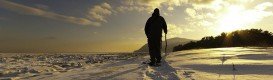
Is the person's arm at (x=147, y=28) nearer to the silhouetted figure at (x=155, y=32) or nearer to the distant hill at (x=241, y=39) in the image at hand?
the silhouetted figure at (x=155, y=32)

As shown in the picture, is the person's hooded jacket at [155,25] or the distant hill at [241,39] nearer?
the person's hooded jacket at [155,25]

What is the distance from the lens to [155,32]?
12.2m

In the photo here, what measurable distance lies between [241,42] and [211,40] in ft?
14.6

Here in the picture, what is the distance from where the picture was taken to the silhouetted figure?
474 inches

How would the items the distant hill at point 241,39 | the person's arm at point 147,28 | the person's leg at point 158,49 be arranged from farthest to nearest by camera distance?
the distant hill at point 241,39
the person's arm at point 147,28
the person's leg at point 158,49

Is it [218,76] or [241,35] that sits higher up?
[241,35]

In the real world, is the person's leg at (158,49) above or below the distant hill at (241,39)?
below

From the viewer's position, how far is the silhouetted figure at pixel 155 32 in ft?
39.5

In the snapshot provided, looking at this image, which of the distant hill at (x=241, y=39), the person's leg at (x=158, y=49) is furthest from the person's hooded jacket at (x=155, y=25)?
the distant hill at (x=241, y=39)

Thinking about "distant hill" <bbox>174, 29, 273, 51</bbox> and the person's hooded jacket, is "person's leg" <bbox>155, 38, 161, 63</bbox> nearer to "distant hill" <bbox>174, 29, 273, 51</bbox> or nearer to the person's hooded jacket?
the person's hooded jacket

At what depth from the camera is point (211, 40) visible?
97.9 ft

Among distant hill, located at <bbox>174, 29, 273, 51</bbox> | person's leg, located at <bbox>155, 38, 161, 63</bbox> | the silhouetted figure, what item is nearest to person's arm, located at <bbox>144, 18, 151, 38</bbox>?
the silhouetted figure

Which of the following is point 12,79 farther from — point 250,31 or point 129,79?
point 250,31

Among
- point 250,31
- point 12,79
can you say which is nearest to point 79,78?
point 12,79
